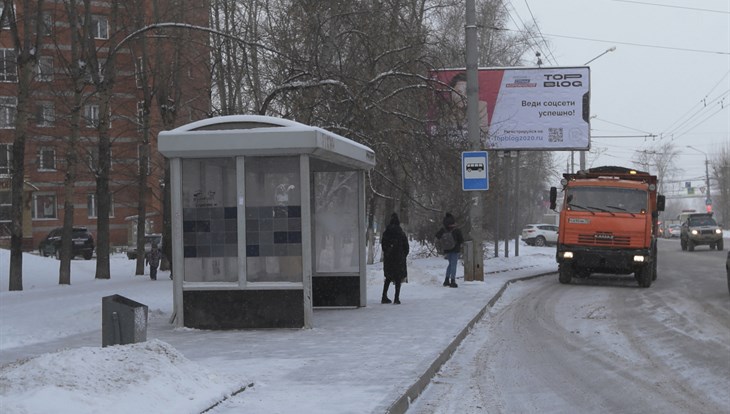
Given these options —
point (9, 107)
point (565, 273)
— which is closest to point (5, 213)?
point (9, 107)

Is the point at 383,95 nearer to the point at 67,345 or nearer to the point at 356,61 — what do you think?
the point at 356,61

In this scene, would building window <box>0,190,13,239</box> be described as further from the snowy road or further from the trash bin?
the trash bin

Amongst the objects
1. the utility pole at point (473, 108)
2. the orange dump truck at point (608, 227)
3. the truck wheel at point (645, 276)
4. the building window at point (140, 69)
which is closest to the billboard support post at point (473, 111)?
the utility pole at point (473, 108)

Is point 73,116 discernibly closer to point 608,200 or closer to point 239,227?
point 239,227

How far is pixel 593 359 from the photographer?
1052 centimetres

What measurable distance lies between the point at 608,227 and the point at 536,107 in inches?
357

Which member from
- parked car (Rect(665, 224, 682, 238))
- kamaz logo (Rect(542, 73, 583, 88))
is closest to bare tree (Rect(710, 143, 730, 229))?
parked car (Rect(665, 224, 682, 238))

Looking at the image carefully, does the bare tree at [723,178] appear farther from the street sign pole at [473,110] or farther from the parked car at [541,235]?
the street sign pole at [473,110]

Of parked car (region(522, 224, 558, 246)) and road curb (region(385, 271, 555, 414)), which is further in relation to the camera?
parked car (region(522, 224, 558, 246))

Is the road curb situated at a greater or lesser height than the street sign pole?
lesser

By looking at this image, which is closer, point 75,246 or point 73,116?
point 73,116

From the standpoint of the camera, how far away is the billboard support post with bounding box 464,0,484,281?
2145 cm

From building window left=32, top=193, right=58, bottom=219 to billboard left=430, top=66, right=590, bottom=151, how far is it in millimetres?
35136

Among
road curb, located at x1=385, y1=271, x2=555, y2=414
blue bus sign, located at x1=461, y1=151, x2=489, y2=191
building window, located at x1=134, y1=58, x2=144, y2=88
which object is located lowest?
road curb, located at x1=385, y1=271, x2=555, y2=414
